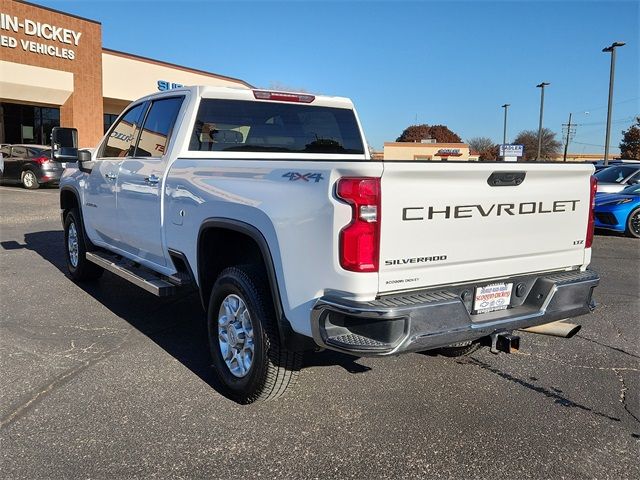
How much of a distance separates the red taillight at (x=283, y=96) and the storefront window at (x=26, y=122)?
26.1 meters

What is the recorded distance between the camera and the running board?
14.4ft

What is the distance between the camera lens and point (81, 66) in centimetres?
2762

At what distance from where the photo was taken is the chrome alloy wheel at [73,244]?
21.9ft

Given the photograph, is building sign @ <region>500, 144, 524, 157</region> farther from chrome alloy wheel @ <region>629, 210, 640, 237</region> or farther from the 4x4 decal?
the 4x4 decal

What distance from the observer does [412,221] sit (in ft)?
Answer: 9.48

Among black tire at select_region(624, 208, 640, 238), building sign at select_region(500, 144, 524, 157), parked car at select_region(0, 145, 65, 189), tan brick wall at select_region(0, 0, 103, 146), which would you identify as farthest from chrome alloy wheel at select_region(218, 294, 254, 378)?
building sign at select_region(500, 144, 524, 157)

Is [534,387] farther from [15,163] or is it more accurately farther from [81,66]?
[81,66]

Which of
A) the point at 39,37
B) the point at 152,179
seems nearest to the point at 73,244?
the point at 152,179

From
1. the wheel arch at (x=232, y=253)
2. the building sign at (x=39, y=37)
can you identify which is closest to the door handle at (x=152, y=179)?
the wheel arch at (x=232, y=253)

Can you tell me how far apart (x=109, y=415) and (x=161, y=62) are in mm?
31298

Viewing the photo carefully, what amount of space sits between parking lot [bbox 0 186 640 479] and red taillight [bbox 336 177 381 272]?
109 cm

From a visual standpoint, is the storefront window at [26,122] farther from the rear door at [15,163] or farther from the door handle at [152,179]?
the door handle at [152,179]

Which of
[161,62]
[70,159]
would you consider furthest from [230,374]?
[161,62]

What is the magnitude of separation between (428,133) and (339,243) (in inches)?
3555
